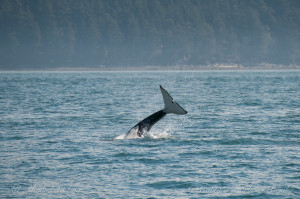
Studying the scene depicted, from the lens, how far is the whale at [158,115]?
20.4 metres

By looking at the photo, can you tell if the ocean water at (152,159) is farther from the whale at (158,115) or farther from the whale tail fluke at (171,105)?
the whale tail fluke at (171,105)

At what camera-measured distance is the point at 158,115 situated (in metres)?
21.4

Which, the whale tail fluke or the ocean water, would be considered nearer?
the ocean water

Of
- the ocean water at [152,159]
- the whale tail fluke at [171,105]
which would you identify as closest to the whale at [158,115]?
the whale tail fluke at [171,105]

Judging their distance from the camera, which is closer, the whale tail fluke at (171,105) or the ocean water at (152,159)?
the ocean water at (152,159)

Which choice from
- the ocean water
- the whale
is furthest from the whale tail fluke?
the ocean water

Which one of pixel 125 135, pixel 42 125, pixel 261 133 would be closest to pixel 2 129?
pixel 42 125

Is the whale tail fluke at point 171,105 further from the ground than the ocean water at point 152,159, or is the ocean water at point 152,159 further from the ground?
the whale tail fluke at point 171,105

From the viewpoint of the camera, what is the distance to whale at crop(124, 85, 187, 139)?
20438 millimetres

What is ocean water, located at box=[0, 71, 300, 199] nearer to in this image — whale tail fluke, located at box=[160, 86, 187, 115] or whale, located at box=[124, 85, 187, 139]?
whale, located at box=[124, 85, 187, 139]

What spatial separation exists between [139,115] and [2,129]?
1007 cm

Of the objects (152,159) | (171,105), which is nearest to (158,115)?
(171,105)

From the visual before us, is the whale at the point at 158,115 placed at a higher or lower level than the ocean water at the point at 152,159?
higher

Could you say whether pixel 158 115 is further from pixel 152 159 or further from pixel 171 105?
pixel 152 159
